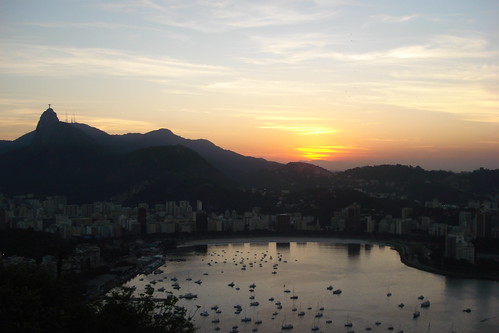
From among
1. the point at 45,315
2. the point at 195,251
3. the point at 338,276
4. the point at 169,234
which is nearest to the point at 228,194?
the point at 169,234

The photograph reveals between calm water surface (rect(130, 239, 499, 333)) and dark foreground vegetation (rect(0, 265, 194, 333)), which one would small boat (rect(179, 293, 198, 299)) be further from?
dark foreground vegetation (rect(0, 265, 194, 333))

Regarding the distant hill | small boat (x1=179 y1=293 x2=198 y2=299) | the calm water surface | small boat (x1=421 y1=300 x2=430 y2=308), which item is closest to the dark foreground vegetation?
the calm water surface

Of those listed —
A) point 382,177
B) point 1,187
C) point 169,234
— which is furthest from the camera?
point 382,177

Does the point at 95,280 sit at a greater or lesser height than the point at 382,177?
lesser

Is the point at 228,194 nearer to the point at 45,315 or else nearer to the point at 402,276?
the point at 402,276

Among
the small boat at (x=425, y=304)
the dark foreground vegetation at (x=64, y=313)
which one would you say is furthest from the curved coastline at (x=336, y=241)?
the dark foreground vegetation at (x=64, y=313)
